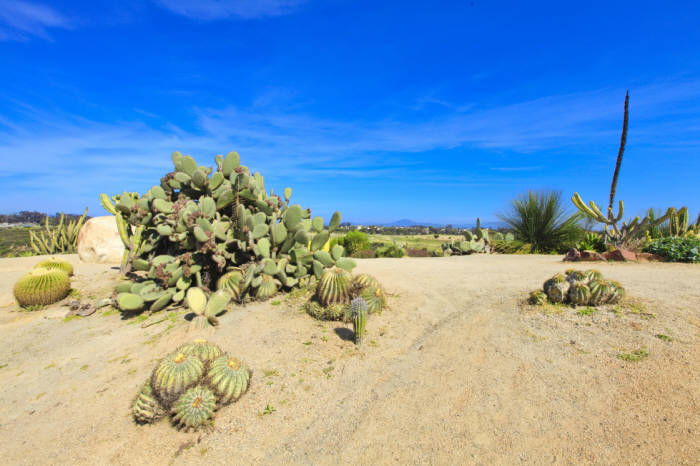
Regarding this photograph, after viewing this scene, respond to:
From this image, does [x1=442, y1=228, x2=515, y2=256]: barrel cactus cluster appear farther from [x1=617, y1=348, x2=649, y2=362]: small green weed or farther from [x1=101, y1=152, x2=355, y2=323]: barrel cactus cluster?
[x1=617, y1=348, x2=649, y2=362]: small green weed

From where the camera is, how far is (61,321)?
5.38 meters

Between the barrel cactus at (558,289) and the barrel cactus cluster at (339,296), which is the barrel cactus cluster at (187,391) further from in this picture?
the barrel cactus at (558,289)

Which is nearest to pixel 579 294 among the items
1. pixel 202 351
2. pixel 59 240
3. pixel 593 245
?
pixel 202 351

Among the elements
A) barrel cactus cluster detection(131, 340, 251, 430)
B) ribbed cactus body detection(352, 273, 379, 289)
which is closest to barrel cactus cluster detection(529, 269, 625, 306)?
ribbed cactus body detection(352, 273, 379, 289)

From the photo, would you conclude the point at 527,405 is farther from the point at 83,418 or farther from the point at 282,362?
the point at 83,418

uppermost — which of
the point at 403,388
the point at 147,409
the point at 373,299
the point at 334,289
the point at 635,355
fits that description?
the point at 334,289

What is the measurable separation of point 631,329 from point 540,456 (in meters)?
2.08

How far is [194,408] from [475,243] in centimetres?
1051

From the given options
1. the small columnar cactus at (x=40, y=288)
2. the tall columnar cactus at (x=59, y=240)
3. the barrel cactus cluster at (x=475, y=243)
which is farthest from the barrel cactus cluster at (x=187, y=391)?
the tall columnar cactus at (x=59, y=240)

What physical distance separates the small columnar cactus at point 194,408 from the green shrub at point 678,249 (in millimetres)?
9430

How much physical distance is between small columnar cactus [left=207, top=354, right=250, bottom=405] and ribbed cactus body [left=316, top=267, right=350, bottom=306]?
63.5 inches

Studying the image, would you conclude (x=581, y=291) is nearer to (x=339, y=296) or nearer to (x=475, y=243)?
(x=339, y=296)

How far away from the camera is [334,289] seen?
15.0ft

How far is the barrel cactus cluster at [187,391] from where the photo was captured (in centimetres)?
272
